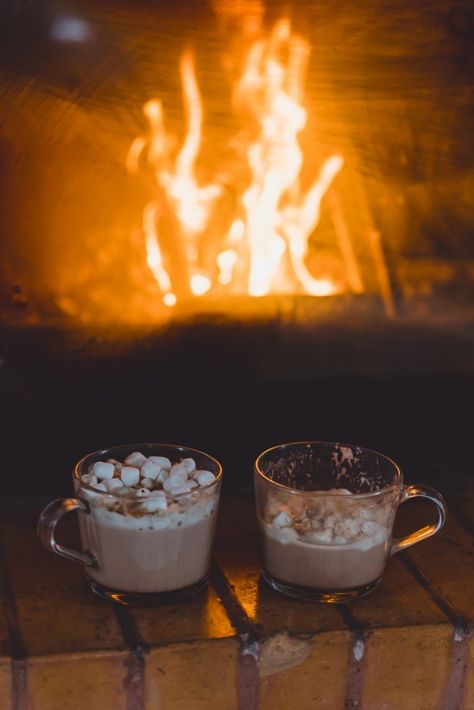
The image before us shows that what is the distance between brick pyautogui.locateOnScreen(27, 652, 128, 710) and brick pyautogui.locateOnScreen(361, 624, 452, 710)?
30 cm

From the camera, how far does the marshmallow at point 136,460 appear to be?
119 centimetres

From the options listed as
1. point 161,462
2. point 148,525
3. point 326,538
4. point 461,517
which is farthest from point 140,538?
point 461,517

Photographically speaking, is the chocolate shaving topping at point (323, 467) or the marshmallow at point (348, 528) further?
the chocolate shaving topping at point (323, 467)

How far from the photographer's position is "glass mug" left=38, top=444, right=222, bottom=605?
1.08 meters

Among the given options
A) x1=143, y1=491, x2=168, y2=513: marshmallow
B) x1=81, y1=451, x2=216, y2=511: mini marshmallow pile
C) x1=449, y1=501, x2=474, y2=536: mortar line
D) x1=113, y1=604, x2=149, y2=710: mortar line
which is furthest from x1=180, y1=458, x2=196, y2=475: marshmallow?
x1=449, y1=501, x2=474, y2=536: mortar line

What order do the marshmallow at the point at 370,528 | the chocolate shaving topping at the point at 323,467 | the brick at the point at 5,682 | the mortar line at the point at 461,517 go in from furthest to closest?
the mortar line at the point at 461,517, the chocolate shaving topping at the point at 323,467, the marshmallow at the point at 370,528, the brick at the point at 5,682

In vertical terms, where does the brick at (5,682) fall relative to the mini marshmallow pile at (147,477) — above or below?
below

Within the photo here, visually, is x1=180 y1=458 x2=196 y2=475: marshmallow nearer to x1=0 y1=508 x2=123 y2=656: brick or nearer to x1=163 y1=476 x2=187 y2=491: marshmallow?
x1=163 y1=476 x2=187 y2=491: marshmallow

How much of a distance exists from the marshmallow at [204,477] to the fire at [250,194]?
1.06 ft

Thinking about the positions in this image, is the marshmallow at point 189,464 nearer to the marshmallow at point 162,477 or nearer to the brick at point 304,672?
the marshmallow at point 162,477

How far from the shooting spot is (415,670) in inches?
44.3

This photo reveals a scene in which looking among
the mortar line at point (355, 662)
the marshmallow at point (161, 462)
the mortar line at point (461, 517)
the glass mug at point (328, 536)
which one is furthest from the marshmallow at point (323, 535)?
the mortar line at point (461, 517)

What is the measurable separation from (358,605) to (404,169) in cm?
64

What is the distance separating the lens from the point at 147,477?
1.15m
